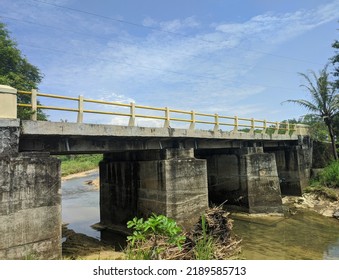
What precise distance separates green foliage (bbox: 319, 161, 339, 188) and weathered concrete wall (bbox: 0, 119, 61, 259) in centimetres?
2017

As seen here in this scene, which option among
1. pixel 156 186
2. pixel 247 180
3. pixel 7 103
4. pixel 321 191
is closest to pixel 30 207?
pixel 7 103

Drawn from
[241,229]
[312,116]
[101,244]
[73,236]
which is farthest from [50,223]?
[312,116]

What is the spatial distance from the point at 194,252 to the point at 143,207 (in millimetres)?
6121

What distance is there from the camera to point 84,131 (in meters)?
9.20

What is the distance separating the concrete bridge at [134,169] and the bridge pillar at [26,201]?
0.08ft

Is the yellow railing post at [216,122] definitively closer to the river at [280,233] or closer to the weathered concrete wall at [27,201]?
the river at [280,233]

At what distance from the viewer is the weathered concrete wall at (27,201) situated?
23.7 ft

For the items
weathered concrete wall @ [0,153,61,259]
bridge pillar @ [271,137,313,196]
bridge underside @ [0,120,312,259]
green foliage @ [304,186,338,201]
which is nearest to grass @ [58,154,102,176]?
bridge underside @ [0,120,312,259]

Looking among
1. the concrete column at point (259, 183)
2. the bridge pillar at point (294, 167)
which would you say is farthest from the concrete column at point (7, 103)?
the bridge pillar at point (294, 167)

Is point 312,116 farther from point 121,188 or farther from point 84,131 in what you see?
point 84,131

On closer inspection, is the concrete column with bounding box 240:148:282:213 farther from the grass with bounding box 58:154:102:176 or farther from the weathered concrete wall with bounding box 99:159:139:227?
the grass with bounding box 58:154:102:176
